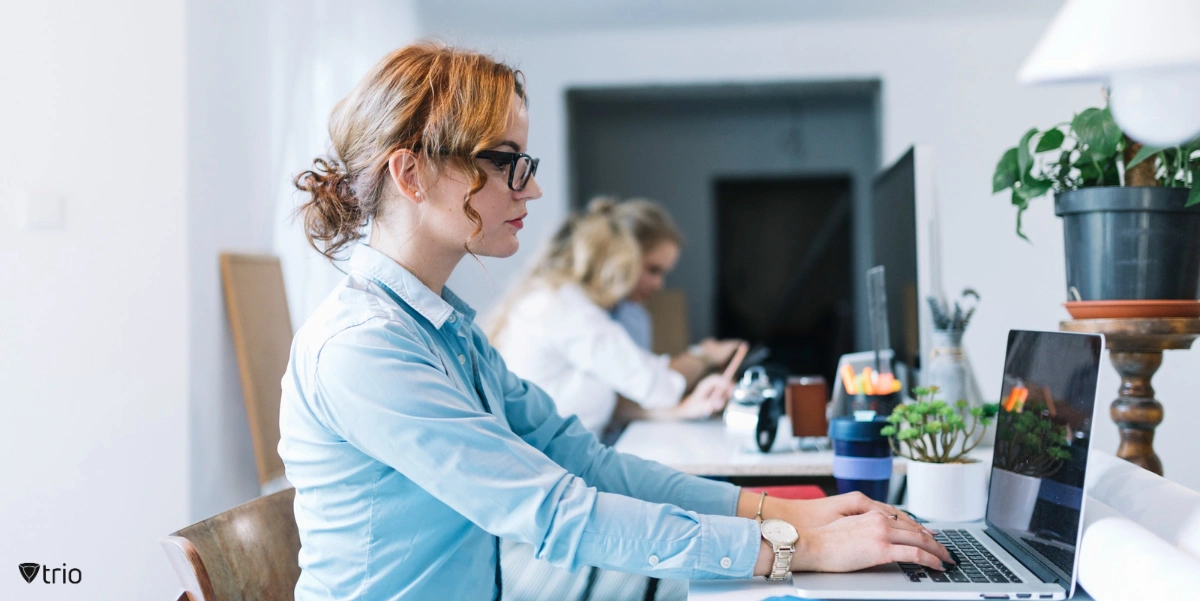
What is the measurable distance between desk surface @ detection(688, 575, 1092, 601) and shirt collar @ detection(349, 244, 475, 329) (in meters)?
0.48

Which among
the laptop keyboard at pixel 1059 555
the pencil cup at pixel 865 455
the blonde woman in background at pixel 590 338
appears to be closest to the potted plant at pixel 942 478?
the pencil cup at pixel 865 455

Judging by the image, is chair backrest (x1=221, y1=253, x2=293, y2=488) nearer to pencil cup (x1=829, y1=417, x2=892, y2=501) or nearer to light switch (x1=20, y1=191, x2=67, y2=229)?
light switch (x1=20, y1=191, x2=67, y2=229)

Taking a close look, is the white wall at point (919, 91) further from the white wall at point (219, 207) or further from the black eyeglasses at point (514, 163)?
the black eyeglasses at point (514, 163)

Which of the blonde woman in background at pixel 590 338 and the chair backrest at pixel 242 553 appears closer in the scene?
the chair backrest at pixel 242 553

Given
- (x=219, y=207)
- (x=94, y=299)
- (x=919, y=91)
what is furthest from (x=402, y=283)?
(x=919, y=91)

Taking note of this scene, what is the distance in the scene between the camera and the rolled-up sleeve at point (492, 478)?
1056 millimetres

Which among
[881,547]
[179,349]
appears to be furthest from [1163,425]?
[179,349]

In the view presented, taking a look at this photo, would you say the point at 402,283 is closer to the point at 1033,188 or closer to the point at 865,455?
the point at 865,455

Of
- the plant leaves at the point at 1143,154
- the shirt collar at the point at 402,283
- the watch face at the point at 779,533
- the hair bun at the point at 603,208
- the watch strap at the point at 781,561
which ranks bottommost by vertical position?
the watch strap at the point at 781,561

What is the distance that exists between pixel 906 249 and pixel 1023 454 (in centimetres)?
83

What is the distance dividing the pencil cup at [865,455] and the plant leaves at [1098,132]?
527 mm

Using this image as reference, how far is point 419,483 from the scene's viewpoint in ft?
3.54

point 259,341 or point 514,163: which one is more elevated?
point 514,163

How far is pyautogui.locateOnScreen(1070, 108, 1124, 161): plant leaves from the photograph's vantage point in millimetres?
1392
